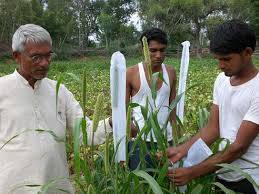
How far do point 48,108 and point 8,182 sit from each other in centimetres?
42

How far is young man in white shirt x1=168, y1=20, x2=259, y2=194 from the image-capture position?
5.88 ft

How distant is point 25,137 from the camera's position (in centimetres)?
218

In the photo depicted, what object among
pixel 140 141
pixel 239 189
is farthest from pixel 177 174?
pixel 239 189

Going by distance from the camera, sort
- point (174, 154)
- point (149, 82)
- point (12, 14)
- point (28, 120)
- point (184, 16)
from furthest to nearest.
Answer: point (184, 16) < point (12, 14) < point (149, 82) < point (28, 120) < point (174, 154)

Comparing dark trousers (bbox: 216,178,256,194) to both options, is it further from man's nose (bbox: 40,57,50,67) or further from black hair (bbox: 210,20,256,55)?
man's nose (bbox: 40,57,50,67)

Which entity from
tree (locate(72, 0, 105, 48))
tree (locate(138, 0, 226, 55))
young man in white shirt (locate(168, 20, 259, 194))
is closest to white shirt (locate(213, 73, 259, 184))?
young man in white shirt (locate(168, 20, 259, 194))

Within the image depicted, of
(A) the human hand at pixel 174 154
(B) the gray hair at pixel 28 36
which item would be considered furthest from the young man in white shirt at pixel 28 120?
(A) the human hand at pixel 174 154

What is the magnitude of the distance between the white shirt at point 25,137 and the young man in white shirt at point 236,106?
1.91ft

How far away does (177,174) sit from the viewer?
6.03 feet

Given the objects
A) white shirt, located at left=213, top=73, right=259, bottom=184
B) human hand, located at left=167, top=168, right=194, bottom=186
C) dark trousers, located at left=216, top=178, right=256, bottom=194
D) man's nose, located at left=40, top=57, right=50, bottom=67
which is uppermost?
man's nose, located at left=40, top=57, right=50, bottom=67

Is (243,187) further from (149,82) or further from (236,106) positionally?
(149,82)

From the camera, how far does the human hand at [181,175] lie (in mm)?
1821

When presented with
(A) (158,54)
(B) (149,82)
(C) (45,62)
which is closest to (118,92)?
(C) (45,62)

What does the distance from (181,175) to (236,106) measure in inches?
14.6
